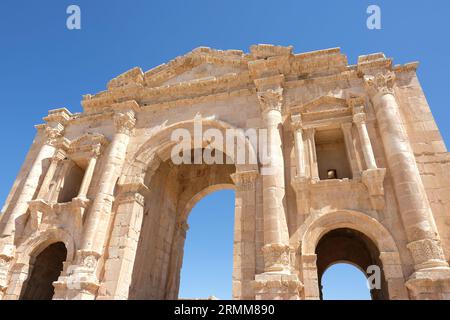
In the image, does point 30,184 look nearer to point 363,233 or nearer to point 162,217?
point 162,217

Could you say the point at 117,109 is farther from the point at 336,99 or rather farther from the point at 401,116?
the point at 401,116

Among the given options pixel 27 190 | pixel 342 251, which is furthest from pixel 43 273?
pixel 342 251

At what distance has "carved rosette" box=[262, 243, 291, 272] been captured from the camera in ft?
29.8

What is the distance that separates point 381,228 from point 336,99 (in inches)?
204

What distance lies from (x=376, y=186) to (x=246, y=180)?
13.7 feet

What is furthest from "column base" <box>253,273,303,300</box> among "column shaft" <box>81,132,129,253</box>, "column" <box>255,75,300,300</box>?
"column shaft" <box>81,132,129,253</box>

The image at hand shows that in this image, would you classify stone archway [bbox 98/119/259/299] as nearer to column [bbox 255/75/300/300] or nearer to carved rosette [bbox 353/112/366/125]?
column [bbox 255/75/300/300]

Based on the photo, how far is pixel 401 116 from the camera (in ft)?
37.2

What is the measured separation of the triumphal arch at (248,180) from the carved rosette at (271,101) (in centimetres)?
4

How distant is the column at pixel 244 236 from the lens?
30.8ft

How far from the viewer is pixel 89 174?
44.3ft

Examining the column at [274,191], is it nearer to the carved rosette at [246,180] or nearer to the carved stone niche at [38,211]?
the carved rosette at [246,180]
